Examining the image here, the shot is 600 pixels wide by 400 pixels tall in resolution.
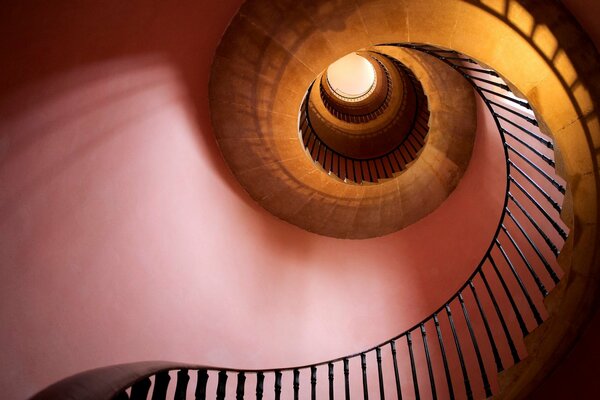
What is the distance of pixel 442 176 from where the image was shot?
19.9 ft

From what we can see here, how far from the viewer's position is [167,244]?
427cm

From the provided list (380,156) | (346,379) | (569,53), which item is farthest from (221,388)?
(380,156)

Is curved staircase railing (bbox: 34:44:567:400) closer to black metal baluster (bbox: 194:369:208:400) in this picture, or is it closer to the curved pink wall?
the curved pink wall

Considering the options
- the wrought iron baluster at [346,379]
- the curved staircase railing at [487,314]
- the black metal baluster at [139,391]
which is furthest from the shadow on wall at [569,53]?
the black metal baluster at [139,391]

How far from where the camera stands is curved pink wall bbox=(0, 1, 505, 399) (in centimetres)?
288

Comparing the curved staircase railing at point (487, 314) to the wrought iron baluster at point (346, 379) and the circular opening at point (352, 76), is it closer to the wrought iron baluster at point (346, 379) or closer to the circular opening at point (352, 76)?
the wrought iron baluster at point (346, 379)

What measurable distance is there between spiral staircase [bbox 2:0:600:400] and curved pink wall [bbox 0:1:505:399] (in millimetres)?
270

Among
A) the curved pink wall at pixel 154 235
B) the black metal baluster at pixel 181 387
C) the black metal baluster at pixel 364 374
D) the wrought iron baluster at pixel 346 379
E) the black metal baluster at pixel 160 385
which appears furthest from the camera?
the wrought iron baluster at pixel 346 379

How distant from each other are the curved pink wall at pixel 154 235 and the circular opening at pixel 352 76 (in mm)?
5789

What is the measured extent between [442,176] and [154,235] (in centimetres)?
414

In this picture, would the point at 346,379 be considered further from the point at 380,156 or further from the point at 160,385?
the point at 380,156

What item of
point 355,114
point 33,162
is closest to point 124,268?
point 33,162

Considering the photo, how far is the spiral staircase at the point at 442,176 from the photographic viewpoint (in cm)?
284

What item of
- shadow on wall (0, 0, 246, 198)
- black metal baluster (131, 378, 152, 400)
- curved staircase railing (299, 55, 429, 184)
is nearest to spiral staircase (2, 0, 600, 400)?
black metal baluster (131, 378, 152, 400)
